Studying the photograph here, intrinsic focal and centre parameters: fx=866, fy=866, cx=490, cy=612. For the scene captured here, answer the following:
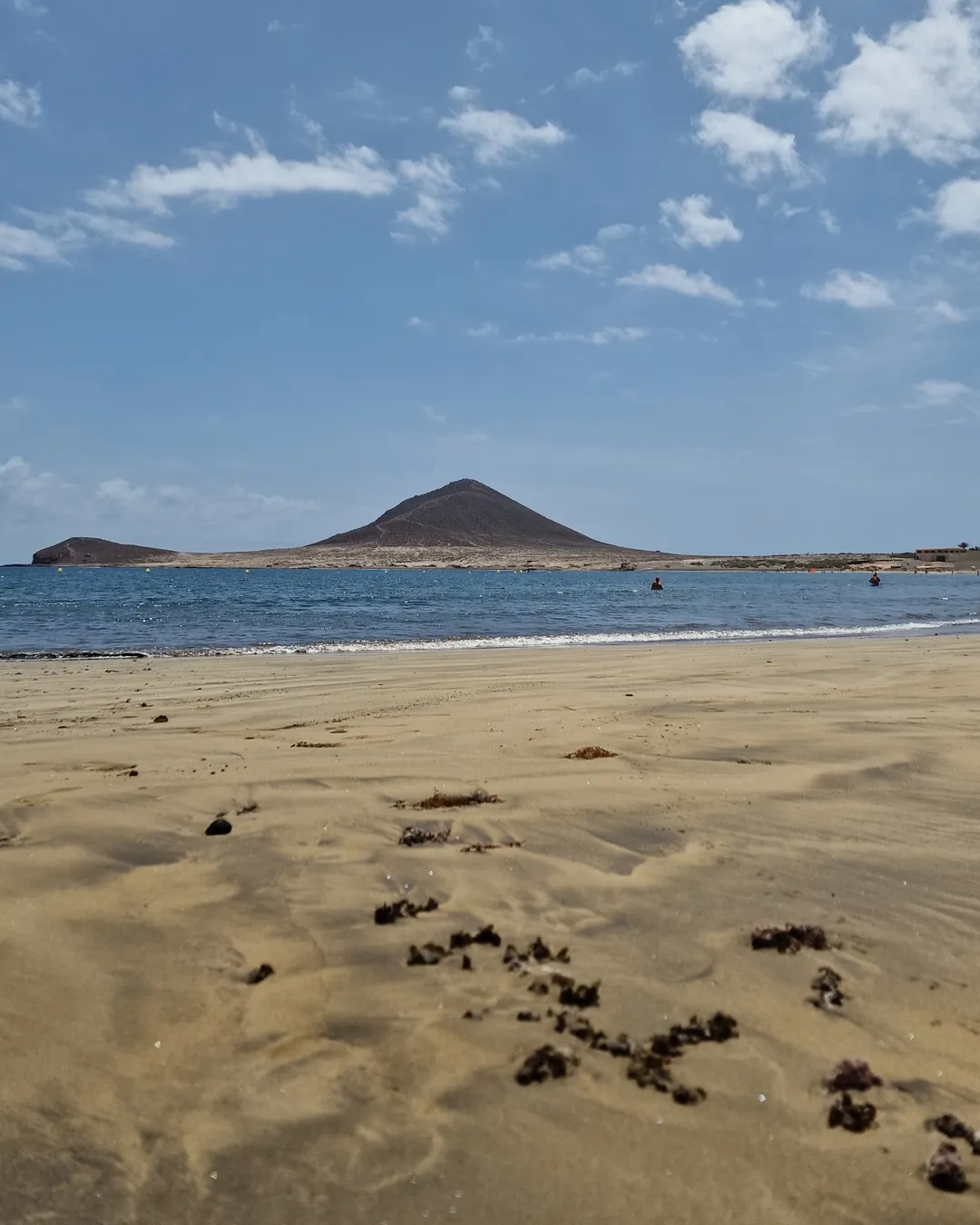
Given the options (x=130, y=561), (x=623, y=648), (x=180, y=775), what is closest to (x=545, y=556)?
(x=130, y=561)

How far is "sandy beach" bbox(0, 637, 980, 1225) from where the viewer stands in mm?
2258

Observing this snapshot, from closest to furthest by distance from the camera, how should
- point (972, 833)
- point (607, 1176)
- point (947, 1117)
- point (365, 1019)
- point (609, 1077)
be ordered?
point (607, 1176), point (947, 1117), point (609, 1077), point (365, 1019), point (972, 833)

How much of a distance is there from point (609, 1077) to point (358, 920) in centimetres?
144

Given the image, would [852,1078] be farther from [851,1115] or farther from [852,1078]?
[851,1115]

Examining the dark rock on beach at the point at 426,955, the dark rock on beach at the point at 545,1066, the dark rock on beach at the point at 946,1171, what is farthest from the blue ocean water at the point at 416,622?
the dark rock on beach at the point at 946,1171

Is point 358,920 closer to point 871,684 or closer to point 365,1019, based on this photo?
point 365,1019

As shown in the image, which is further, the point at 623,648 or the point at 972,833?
the point at 623,648

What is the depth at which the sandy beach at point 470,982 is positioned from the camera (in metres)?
2.26

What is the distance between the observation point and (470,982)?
319 centimetres

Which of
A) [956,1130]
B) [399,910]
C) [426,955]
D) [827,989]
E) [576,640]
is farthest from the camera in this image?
[576,640]

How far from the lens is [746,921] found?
3695 mm

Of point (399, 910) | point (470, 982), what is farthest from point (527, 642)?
point (470, 982)

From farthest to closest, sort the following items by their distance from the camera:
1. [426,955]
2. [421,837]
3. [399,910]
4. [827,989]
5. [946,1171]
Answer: [421,837] → [399,910] → [426,955] → [827,989] → [946,1171]

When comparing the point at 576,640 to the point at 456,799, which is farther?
the point at 576,640
